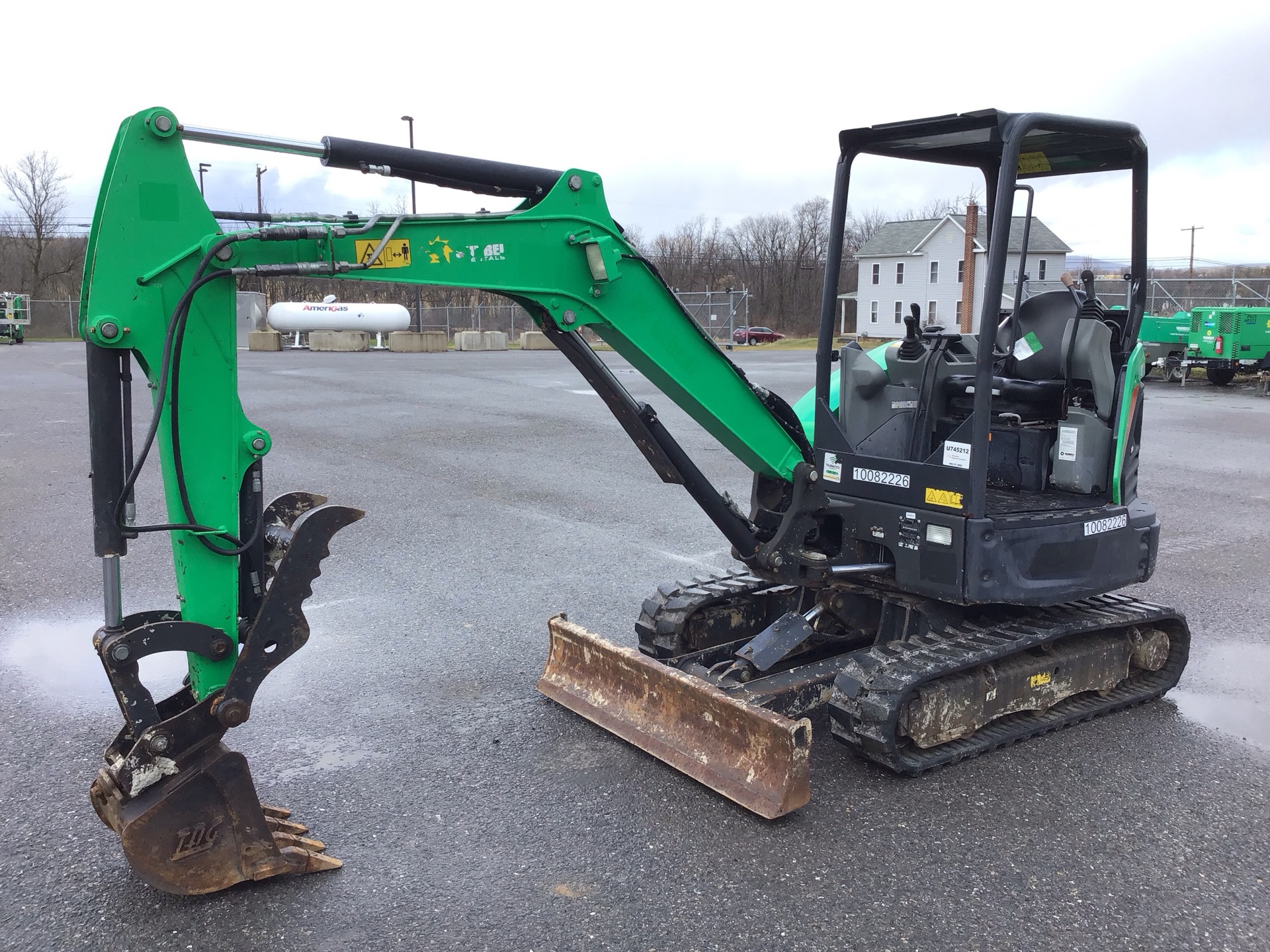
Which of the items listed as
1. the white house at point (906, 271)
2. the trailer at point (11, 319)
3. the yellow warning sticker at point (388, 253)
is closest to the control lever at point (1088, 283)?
the yellow warning sticker at point (388, 253)

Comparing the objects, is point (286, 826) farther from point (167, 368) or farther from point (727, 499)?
point (727, 499)

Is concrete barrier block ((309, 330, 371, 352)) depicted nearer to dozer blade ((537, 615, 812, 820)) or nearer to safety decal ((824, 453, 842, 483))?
dozer blade ((537, 615, 812, 820))

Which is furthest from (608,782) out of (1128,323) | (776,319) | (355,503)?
(776,319)

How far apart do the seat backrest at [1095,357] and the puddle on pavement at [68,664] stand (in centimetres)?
496

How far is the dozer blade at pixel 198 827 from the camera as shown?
3.45 metres

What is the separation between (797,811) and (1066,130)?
3.37 meters

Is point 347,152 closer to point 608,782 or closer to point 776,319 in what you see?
point 608,782

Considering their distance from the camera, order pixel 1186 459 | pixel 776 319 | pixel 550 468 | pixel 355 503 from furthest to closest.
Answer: pixel 776 319
pixel 1186 459
pixel 550 468
pixel 355 503

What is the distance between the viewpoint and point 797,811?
4.27 metres

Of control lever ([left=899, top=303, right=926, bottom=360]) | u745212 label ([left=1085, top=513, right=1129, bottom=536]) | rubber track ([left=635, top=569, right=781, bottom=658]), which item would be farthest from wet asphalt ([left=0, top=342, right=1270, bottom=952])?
control lever ([left=899, top=303, right=926, bottom=360])

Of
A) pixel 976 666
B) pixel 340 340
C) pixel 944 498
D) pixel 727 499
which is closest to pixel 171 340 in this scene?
pixel 727 499

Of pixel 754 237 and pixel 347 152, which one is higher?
pixel 754 237

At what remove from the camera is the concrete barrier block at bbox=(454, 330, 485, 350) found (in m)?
40.9

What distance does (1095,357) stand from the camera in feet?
16.6
